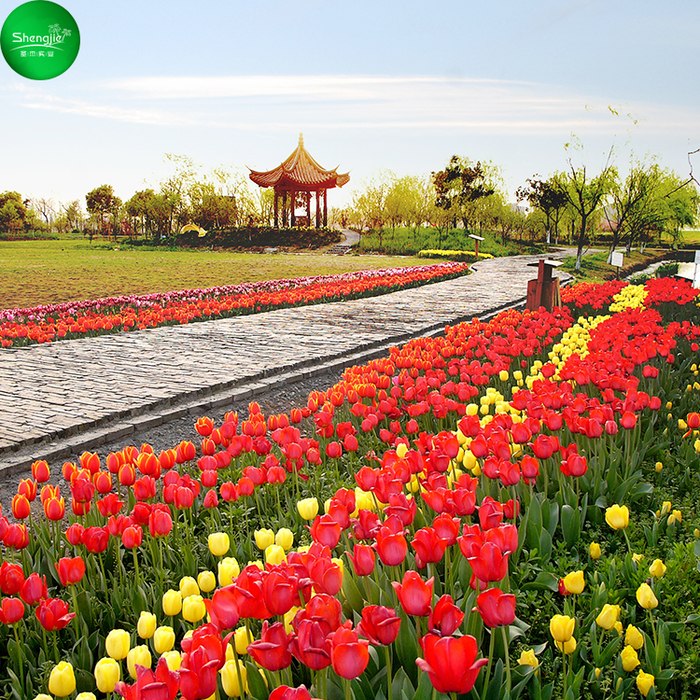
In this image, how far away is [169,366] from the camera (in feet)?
25.1

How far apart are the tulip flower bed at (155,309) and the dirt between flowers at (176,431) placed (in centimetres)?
437

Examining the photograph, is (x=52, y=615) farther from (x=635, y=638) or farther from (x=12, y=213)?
(x=12, y=213)

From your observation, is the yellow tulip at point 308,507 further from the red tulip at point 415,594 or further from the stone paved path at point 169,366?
the stone paved path at point 169,366

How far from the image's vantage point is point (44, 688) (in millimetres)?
2053

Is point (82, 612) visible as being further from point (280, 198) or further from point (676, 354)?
point (280, 198)

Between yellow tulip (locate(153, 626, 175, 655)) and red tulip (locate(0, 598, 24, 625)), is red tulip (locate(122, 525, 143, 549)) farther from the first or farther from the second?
yellow tulip (locate(153, 626, 175, 655))

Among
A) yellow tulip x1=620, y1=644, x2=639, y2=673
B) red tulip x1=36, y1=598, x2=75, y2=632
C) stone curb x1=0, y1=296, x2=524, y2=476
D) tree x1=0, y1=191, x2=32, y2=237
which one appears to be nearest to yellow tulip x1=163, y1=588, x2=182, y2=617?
red tulip x1=36, y1=598, x2=75, y2=632

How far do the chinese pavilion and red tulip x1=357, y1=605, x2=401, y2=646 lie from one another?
48.7m

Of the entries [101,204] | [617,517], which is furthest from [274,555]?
[101,204]

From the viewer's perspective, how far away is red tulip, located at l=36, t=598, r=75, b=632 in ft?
6.28

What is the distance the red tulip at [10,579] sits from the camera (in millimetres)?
1969

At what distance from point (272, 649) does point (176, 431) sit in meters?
4.58

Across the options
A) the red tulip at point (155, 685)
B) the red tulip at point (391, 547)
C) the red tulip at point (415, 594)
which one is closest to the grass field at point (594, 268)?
the red tulip at point (391, 547)

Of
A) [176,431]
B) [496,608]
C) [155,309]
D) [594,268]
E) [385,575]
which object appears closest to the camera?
[496,608]
